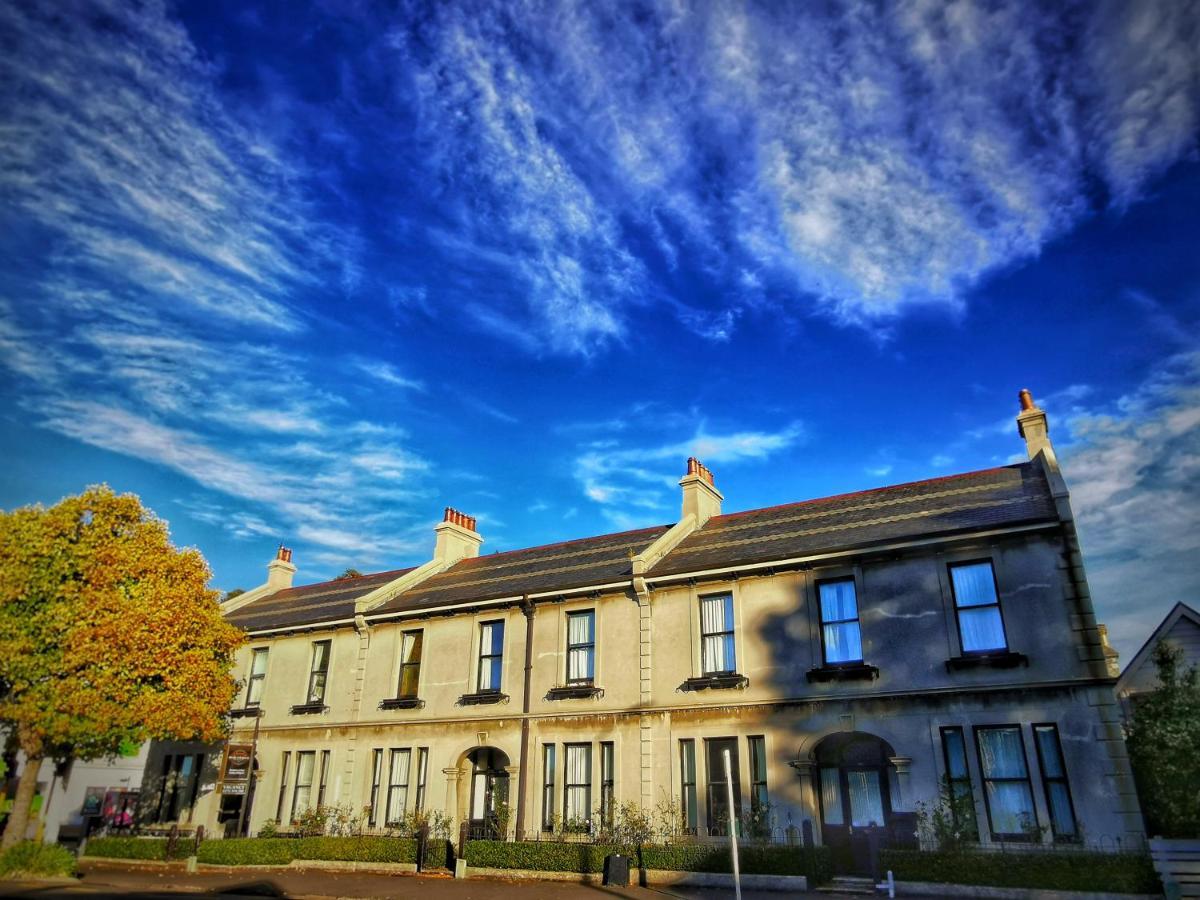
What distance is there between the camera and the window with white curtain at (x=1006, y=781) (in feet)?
60.2

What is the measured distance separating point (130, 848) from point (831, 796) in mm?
22894

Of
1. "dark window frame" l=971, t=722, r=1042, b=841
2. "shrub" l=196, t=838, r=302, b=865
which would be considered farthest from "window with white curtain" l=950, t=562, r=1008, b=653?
"shrub" l=196, t=838, r=302, b=865

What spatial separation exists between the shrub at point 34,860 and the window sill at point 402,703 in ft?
33.7

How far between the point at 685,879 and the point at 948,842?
20.7ft

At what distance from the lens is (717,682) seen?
22953 mm

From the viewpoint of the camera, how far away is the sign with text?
→ 27.2 m

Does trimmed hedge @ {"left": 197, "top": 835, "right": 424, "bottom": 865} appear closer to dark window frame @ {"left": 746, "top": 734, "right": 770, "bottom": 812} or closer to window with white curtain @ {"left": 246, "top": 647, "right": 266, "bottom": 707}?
window with white curtain @ {"left": 246, "top": 647, "right": 266, "bottom": 707}

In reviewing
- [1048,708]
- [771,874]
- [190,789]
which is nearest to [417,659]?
[190,789]

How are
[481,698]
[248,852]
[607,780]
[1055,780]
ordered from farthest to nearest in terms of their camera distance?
[481,698] → [248,852] → [607,780] → [1055,780]

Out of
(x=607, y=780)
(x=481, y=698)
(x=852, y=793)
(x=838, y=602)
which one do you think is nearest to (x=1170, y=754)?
(x=852, y=793)

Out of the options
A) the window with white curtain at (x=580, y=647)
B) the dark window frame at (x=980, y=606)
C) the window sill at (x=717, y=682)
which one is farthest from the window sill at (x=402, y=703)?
the dark window frame at (x=980, y=606)

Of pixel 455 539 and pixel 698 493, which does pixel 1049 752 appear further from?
pixel 455 539

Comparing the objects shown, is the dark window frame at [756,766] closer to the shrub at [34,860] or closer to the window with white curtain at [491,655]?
the window with white curtain at [491,655]

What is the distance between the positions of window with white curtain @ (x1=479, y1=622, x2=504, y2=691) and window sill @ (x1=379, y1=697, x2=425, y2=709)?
2.45 meters
